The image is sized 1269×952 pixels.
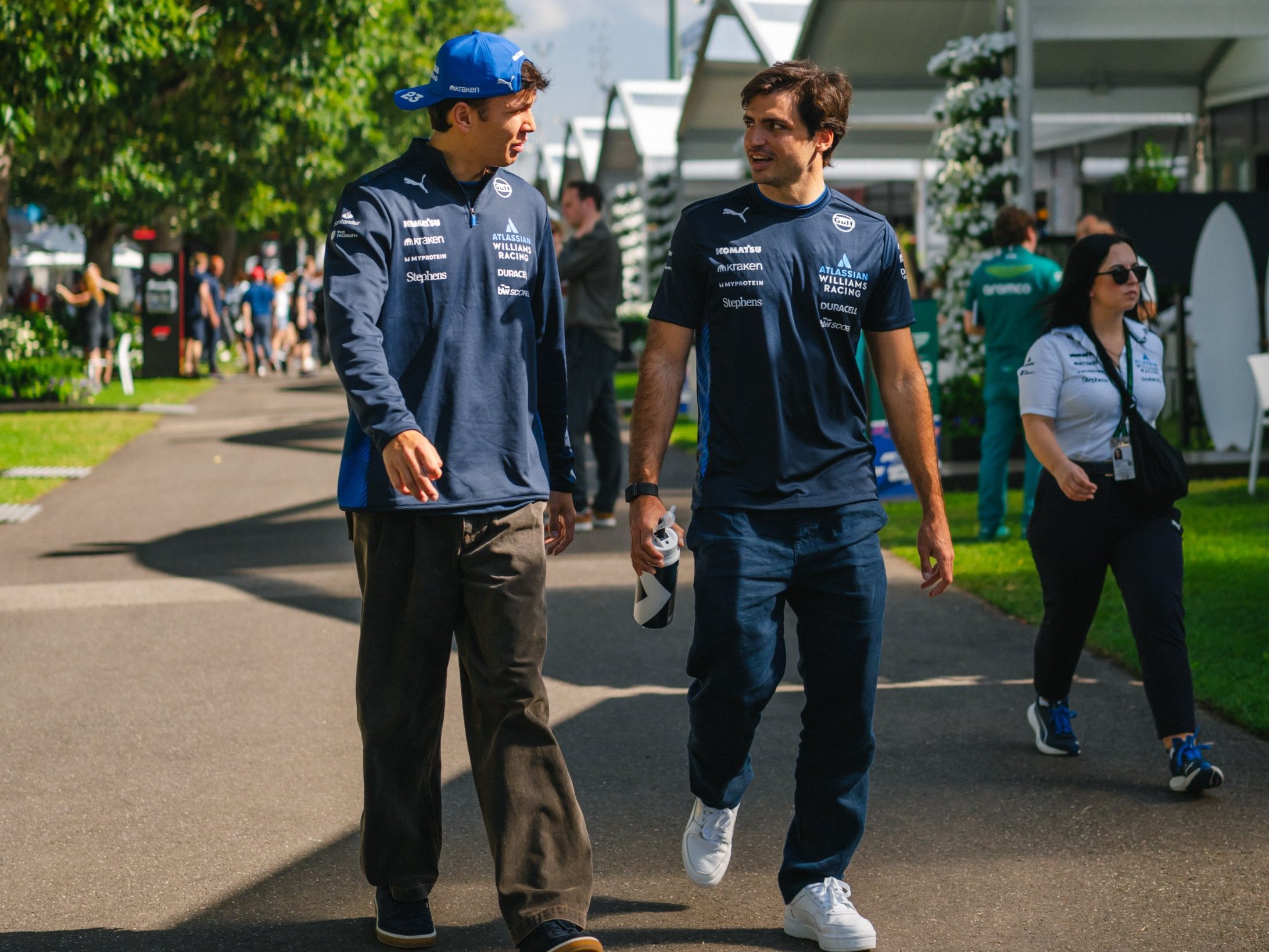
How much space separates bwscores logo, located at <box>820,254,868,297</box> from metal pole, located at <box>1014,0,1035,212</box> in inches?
413

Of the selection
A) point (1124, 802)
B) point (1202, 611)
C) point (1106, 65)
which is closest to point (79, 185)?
point (1106, 65)

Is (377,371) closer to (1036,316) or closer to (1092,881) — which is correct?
(1092,881)

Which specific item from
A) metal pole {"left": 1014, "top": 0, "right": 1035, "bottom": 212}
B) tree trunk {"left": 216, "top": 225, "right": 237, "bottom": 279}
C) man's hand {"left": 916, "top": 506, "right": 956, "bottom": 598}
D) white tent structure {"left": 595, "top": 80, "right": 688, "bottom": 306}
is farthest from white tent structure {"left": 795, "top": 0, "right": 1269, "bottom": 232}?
tree trunk {"left": 216, "top": 225, "right": 237, "bottom": 279}

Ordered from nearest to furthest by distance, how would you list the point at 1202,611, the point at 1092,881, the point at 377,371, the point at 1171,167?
the point at 377,371 < the point at 1092,881 < the point at 1202,611 < the point at 1171,167

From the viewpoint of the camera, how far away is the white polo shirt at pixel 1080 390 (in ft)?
16.9

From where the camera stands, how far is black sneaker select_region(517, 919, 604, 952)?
3.47 metres

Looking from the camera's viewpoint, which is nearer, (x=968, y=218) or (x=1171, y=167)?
(x=968, y=218)

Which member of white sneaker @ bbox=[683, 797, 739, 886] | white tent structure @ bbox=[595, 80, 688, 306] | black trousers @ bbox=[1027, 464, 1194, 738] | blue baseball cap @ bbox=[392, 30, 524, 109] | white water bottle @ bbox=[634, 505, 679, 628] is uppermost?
white tent structure @ bbox=[595, 80, 688, 306]

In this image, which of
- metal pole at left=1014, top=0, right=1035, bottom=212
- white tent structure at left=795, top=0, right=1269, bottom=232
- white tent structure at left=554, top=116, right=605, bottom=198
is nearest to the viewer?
metal pole at left=1014, top=0, right=1035, bottom=212

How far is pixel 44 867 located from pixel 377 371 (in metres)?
1.92

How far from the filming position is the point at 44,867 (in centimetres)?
437

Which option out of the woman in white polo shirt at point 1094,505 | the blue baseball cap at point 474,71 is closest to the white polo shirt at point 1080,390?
the woman in white polo shirt at point 1094,505

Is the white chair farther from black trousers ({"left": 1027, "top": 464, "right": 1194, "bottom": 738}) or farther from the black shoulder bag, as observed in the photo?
the black shoulder bag

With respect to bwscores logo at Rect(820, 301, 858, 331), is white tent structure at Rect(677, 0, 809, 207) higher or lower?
higher
